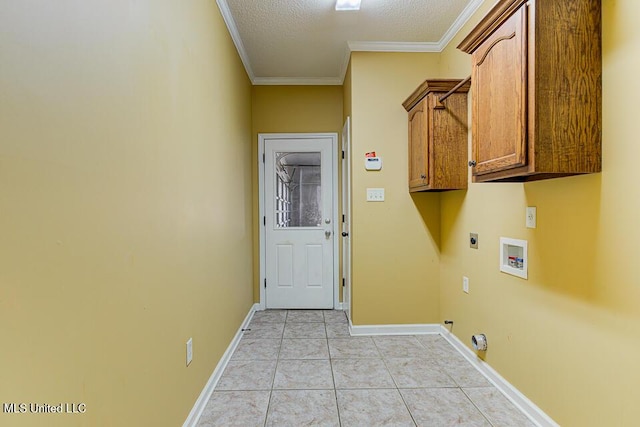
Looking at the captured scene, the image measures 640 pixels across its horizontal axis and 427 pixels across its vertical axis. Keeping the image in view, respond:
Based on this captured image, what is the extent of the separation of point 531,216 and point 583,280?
0.42 metres

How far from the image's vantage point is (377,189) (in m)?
2.86

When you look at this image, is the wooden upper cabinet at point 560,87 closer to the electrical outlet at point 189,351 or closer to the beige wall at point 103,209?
the beige wall at point 103,209

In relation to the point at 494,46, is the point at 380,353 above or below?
below

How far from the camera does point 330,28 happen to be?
8.63 feet

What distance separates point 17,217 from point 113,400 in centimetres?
66

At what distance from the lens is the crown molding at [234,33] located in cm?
229

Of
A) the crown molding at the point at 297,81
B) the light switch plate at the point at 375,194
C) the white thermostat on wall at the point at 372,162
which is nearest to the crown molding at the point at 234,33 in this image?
the crown molding at the point at 297,81

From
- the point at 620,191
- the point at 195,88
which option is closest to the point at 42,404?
the point at 195,88

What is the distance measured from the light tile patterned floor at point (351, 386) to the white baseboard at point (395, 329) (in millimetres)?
65

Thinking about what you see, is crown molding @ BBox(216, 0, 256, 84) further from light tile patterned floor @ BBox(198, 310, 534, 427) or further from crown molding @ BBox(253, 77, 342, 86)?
light tile patterned floor @ BBox(198, 310, 534, 427)

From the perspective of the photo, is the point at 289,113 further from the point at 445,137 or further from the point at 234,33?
the point at 445,137

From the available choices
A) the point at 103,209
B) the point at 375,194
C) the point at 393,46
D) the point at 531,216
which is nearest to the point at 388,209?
the point at 375,194

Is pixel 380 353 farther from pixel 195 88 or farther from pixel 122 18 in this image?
pixel 122 18

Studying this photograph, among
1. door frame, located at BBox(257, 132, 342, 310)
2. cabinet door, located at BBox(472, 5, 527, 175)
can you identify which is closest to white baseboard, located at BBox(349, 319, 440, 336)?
door frame, located at BBox(257, 132, 342, 310)
